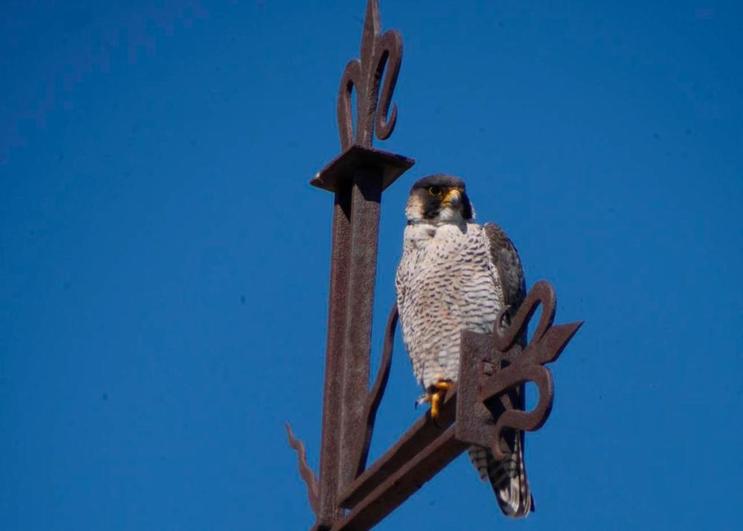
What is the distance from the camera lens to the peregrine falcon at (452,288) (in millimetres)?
4328

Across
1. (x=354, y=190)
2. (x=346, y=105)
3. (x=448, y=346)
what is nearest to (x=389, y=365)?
(x=354, y=190)

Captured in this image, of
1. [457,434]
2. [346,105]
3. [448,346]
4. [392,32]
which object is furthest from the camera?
[448,346]

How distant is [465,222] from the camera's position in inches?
201

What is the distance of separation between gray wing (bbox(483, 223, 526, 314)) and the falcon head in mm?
164

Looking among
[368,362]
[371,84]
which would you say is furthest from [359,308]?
[371,84]

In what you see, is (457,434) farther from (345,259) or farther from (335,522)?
(345,259)

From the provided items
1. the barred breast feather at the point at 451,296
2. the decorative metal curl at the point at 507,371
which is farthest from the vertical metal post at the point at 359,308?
the barred breast feather at the point at 451,296

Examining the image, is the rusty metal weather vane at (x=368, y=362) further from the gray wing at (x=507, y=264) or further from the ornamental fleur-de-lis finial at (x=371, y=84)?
the gray wing at (x=507, y=264)

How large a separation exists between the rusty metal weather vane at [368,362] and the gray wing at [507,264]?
2.05 metres

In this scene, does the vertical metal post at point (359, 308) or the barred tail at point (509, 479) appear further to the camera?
the barred tail at point (509, 479)

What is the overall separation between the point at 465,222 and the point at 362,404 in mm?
2591

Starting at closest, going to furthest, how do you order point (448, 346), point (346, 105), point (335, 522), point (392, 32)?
point (335, 522) → point (392, 32) → point (346, 105) → point (448, 346)

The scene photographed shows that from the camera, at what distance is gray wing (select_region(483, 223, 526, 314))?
4.89 metres

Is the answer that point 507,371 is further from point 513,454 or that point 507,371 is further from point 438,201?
point 438,201
